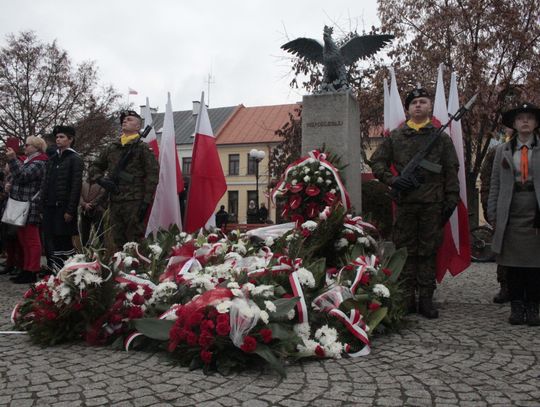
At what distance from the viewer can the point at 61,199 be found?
6004 millimetres

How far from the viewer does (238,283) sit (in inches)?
138

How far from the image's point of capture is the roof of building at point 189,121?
45.2 m

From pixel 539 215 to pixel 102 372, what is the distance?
3.47 metres

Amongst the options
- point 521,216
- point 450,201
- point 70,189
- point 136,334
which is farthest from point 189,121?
point 136,334

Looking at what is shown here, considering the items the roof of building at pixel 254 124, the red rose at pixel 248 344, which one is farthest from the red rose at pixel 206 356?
the roof of building at pixel 254 124

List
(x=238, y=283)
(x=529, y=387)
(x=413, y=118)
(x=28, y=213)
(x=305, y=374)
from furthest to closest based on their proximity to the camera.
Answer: (x=28, y=213), (x=413, y=118), (x=238, y=283), (x=305, y=374), (x=529, y=387)

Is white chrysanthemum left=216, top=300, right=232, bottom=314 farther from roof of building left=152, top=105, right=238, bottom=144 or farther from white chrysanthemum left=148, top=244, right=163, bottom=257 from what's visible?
roof of building left=152, top=105, right=238, bottom=144

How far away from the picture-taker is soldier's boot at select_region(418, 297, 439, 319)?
4488mm

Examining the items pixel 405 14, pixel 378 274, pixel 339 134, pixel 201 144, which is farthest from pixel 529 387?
pixel 405 14

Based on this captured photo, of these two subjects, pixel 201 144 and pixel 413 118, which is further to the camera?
pixel 201 144

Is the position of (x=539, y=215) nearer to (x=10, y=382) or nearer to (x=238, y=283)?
(x=238, y=283)

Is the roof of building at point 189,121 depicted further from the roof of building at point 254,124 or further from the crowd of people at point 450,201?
the crowd of people at point 450,201

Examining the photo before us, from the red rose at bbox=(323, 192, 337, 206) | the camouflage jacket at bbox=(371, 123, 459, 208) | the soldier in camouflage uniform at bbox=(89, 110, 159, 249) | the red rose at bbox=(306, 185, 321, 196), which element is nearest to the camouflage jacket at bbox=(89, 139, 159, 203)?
the soldier in camouflage uniform at bbox=(89, 110, 159, 249)

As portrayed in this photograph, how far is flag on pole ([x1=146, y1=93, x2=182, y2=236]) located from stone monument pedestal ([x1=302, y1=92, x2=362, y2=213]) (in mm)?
1705
